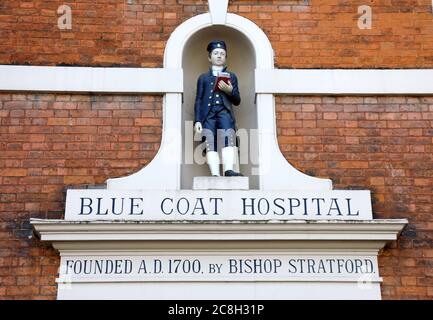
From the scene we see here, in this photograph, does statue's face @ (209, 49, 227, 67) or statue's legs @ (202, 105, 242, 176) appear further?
statue's face @ (209, 49, 227, 67)

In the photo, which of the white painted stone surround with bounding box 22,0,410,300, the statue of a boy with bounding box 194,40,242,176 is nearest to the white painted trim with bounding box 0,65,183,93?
the statue of a boy with bounding box 194,40,242,176

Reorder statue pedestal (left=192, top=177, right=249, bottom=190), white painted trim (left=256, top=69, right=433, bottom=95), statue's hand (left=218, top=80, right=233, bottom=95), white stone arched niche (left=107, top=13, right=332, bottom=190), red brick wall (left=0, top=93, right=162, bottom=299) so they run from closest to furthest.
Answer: red brick wall (left=0, top=93, right=162, bottom=299) < statue pedestal (left=192, top=177, right=249, bottom=190) < white stone arched niche (left=107, top=13, right=332, bottom=190) < statue's hand (left=218, top=80, right=233, bottom=95) < white painted trim (left=256, top=69, right=433, bottom=95)

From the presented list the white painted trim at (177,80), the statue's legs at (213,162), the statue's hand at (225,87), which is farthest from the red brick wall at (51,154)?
the statue's hand at (225,87)

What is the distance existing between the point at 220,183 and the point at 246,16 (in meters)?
2.11

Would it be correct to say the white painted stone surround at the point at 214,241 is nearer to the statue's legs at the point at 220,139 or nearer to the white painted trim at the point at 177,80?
the statue's legs at the point at 220,139

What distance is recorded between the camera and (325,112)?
1020 cm

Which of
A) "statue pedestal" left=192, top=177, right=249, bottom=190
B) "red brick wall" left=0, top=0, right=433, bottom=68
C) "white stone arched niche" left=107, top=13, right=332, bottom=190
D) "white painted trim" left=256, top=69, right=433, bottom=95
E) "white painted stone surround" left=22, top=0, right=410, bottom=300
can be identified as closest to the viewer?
"white painted stone surround" left=22, top=0, right=410, bottom=300

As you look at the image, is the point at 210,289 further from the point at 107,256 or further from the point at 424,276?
the point at 424,276

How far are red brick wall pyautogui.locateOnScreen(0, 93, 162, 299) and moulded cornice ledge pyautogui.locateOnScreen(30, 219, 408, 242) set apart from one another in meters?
0.35

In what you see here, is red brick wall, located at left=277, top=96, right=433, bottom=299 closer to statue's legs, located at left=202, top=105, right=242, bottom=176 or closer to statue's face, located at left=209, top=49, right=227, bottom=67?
statue's legs, located at left=202, top=105, right=242, bottom=176

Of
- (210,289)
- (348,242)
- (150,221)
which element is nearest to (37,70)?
(150,221)

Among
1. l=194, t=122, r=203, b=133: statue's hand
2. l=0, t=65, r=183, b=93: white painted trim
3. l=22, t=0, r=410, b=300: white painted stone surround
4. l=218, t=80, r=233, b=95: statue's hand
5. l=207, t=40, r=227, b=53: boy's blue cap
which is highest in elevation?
l=207, t=40, r=227, b=53: boy's blue cap

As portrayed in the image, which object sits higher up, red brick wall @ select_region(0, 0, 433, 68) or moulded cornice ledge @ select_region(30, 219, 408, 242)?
red brick wall @ select_region(0, 0, 433, 68)

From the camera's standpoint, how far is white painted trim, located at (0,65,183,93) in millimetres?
10125
